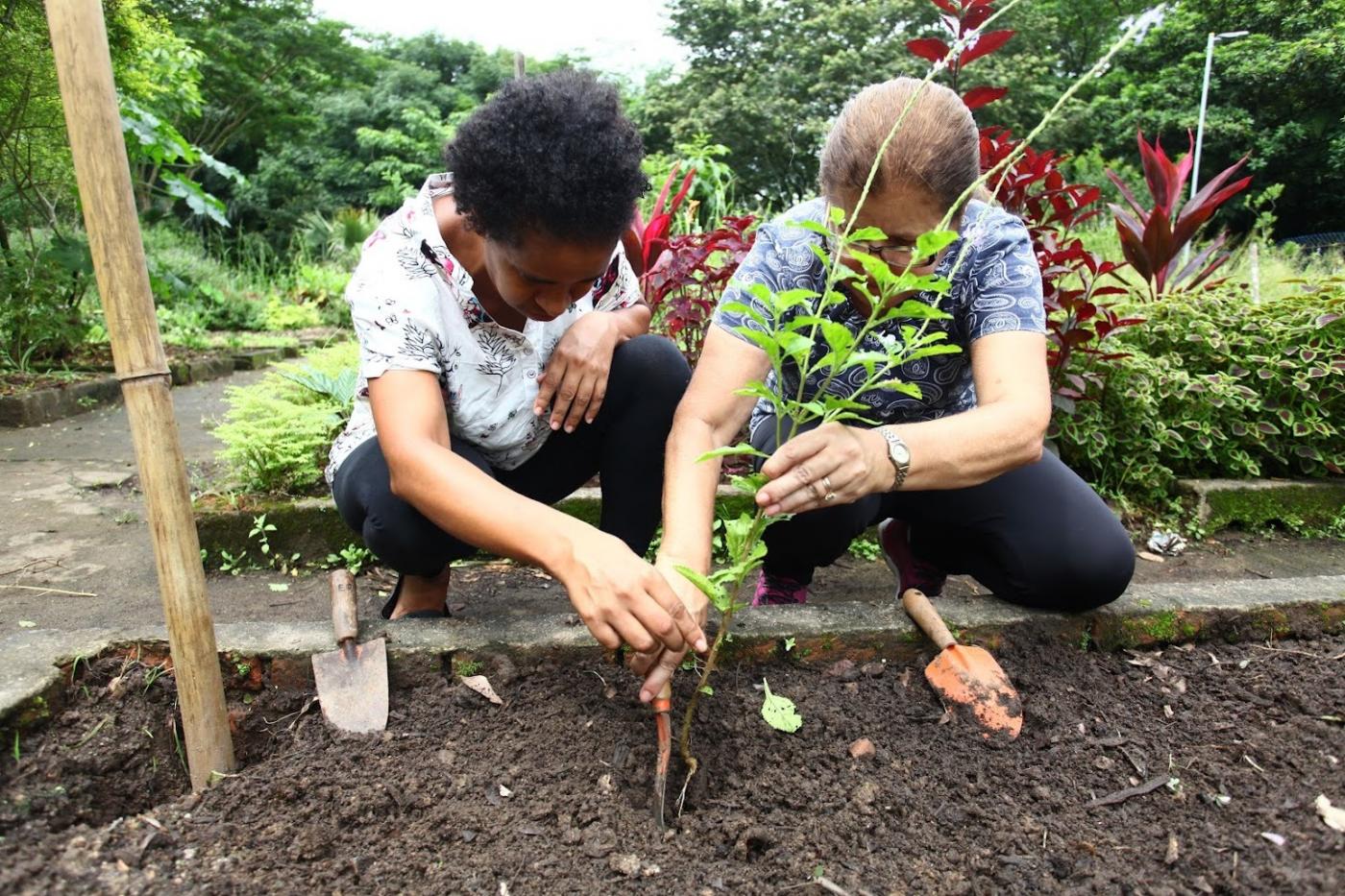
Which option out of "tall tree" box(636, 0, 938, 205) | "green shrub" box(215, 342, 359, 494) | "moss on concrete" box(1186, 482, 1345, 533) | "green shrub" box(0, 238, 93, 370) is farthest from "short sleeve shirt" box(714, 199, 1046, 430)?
"tall tree" box(636, 0, 938, 205)

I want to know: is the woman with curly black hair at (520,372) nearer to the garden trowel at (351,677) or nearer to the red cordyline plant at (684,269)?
the garden trowel at (351,677)

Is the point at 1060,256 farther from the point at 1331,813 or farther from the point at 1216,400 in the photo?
the point at 1331,813

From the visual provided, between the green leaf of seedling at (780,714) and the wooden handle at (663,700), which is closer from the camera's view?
the wooden handle at (663,700)

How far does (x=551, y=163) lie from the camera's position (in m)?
1.41

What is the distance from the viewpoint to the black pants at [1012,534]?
1788mm

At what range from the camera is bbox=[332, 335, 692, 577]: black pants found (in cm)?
182

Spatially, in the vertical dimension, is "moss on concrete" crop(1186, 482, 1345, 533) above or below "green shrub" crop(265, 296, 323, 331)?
above

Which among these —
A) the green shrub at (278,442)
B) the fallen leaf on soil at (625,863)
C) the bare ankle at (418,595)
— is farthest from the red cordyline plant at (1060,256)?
the green shrub at (278,442)

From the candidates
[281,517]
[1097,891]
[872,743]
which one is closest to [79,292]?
[281,517]

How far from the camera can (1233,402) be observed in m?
3.31

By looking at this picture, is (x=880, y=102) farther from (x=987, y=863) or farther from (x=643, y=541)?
(x=987, y=863)

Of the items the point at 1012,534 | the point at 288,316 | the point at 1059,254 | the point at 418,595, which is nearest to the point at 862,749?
the point at 1012,534

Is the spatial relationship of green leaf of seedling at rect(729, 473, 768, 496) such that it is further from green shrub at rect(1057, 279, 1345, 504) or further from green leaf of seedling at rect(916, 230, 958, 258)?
green shrub at rect(1057, 279, 1345, 504)

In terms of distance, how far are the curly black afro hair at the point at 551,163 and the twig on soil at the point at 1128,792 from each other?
1.27 metres
